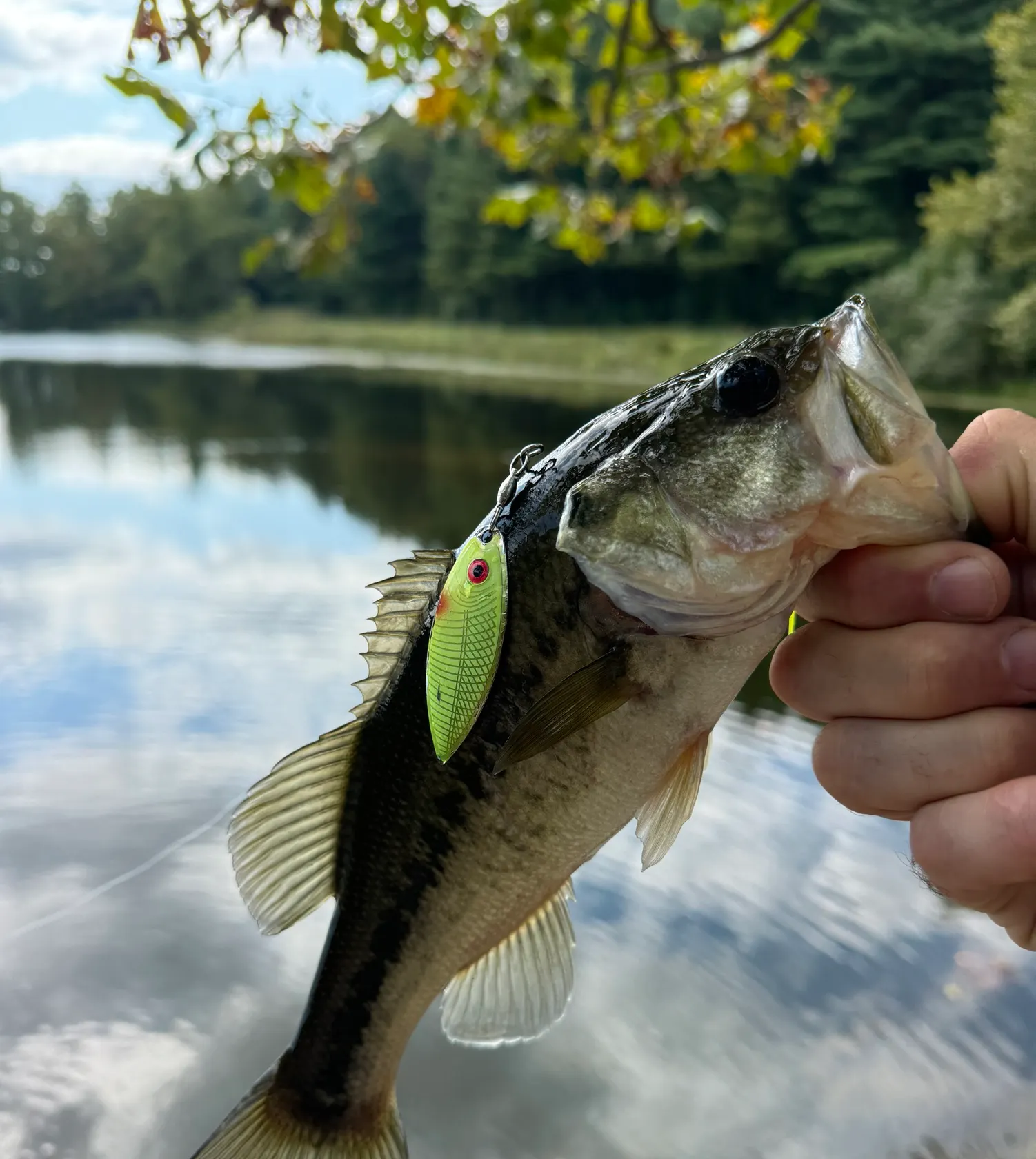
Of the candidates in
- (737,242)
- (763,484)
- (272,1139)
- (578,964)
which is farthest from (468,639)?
(737,242)

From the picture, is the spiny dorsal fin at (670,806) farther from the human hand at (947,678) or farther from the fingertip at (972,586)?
the fingertip at (972,586)

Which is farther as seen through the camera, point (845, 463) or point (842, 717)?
point (842, 717)

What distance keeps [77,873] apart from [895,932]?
84.0 inches

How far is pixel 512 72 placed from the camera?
3438 mm

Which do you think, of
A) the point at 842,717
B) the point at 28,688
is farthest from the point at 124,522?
the point at 842,717

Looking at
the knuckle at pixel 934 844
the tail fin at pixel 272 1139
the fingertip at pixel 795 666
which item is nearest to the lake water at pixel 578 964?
the tail fin at pixel 272 1139

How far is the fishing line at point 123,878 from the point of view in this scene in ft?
7.37

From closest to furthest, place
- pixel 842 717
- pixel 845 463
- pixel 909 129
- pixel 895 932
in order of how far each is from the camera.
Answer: pixel 845 463 → pixel 842 717 → pixel 895 932 → pixel 909 129

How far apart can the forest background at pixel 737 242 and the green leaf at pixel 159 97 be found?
24.0 inches

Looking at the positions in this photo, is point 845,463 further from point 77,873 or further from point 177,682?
point 177,682

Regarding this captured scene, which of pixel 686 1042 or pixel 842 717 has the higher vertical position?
pixel 842 717

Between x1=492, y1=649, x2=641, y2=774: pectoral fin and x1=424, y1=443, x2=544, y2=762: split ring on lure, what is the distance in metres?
0.08

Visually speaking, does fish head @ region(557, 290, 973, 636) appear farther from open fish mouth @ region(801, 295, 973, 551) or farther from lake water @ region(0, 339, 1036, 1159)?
lake water @ region(0, 339, 1036, 1159)

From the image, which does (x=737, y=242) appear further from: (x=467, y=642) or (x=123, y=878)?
(x=467, y=642)
